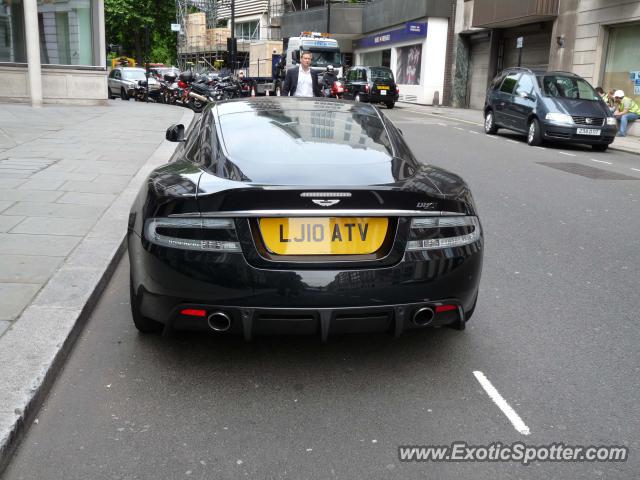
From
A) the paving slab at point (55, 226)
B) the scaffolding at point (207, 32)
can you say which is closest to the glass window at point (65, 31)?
the paving slab at point (55, 226)

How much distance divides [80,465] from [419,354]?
194 cm

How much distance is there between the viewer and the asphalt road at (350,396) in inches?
110

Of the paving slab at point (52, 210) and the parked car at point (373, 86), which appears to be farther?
the parked car at point (373, 86)

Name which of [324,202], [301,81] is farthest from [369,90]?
[324,202]

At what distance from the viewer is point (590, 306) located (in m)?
4.79

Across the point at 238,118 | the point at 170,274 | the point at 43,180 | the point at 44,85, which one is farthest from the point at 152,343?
the point at 44,85

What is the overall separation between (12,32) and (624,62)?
63.9 feet

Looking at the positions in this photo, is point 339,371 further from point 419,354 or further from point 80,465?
point 80,465

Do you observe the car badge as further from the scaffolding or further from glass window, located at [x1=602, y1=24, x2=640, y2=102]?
the scaffolding

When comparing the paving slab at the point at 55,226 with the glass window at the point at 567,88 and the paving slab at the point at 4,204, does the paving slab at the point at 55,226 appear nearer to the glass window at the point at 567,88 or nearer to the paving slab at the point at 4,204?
the paving slab at the point at 4,204

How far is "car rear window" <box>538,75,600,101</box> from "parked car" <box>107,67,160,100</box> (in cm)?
1763

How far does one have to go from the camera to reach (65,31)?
71.8ft

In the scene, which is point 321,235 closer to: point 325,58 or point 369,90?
point 369,90

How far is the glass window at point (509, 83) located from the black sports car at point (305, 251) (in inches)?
598
